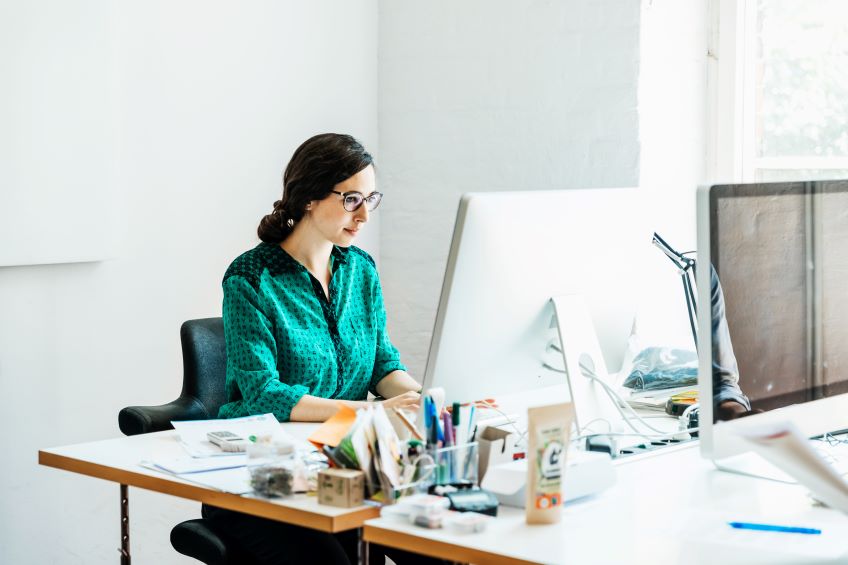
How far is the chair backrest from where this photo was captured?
2289 mm

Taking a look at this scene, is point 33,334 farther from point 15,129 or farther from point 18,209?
point 15,129

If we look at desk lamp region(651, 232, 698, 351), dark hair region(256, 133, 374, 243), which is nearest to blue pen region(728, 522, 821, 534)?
desk lamp region(651, 232, 698, 351)

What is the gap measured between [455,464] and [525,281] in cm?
30

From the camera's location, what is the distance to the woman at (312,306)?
207cm

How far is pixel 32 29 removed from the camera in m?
2.30

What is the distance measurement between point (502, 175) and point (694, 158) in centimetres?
54

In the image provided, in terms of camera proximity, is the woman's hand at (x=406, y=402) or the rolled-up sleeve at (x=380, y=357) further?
the rolled-up sleeve at (x=380, y=357)

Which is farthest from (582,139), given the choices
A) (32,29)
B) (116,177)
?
(32,29)

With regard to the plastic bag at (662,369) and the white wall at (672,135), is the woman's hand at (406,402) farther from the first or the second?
the white wall at (672,135)

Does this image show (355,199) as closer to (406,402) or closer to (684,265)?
(406,402)

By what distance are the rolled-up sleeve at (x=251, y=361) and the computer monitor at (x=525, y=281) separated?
1.86ft

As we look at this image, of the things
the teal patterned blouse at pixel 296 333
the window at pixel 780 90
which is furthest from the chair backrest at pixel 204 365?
the window at pixel 780 90

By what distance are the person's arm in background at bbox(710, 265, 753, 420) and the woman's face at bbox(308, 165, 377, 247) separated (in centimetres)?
95

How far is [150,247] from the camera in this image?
104 inches
